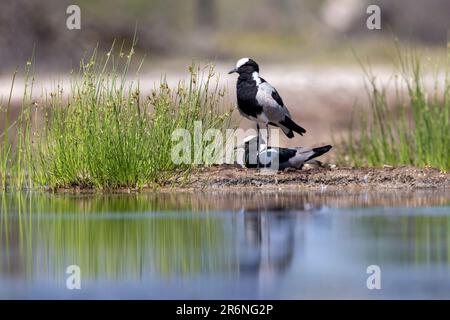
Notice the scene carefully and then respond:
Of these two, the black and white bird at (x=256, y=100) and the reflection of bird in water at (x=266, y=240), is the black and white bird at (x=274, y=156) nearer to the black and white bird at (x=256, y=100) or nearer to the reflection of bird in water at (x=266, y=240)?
the black and white bird at (x=256, y=100)

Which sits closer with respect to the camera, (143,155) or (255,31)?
(143,155)

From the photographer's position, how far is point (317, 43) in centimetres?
4094

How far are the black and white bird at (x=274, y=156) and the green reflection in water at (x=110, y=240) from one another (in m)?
2.03

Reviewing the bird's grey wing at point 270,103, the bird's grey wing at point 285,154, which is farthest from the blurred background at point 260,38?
the bird's grey wing at point 285,154

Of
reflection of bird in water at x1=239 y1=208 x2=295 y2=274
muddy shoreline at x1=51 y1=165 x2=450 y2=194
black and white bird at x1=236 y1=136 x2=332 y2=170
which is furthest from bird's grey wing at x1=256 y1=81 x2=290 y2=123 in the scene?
reflection of bird in water at x1=239 y1=208 x2=295 y2=274

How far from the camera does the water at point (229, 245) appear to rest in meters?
7.42

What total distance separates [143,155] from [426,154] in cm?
340

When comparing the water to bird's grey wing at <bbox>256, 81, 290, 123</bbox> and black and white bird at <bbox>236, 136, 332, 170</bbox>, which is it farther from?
bird's grey wing at <bbox>256, 81, 290, 123</bbox>

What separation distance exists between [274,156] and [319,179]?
82 cm

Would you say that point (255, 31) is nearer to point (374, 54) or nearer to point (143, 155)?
point (374, 54)

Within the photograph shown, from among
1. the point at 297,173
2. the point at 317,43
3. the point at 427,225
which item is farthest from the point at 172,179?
the point at 317,43

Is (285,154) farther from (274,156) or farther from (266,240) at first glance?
(266,240)
